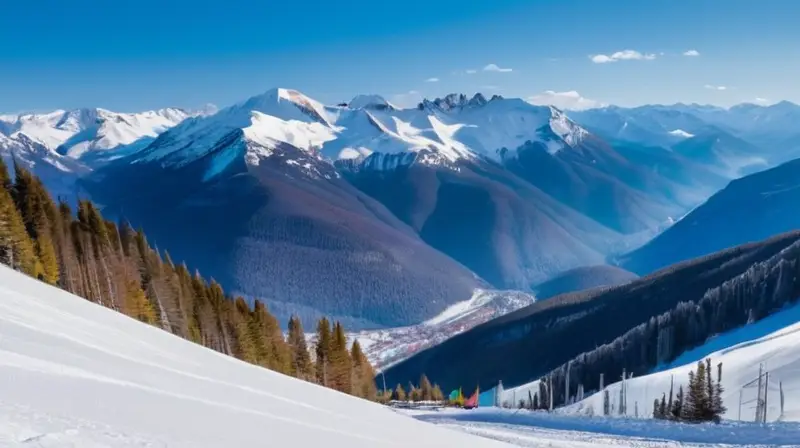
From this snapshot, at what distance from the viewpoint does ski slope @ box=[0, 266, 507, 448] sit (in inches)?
493

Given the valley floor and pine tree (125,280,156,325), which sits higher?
pine tree (125,280,156,325)

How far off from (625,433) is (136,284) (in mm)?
38302

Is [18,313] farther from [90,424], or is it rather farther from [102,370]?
[90,424]

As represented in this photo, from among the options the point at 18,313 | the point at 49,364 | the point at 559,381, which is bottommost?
the point at 559,381

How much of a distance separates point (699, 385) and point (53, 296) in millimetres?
37457

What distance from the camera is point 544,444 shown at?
1019 inches

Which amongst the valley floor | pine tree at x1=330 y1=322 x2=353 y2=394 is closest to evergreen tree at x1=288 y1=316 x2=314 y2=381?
pine tree at x1=330 y1=322 x2=353 y2=394

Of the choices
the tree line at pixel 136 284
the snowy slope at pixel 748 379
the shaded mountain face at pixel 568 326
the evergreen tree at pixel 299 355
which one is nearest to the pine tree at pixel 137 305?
the tree line at pixel 136 284

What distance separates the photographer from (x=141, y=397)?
607 inches

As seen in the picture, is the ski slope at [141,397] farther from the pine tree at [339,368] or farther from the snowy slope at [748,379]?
the snowy slope at [748,379]

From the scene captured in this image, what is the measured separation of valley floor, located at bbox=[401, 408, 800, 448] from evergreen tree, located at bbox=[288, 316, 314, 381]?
2754 centimetres

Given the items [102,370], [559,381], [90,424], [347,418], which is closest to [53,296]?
[102,370]

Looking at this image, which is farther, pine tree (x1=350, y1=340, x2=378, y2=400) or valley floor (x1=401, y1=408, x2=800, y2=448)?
pine tree (x1=350, y1=340, x2=378, y2=400)

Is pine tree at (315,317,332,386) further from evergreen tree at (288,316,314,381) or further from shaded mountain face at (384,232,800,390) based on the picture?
shaded mountain face at (384,232,800,390)
